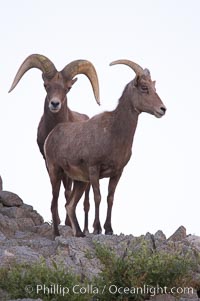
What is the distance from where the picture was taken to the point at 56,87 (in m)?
19.3

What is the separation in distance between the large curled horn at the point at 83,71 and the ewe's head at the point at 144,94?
7.10ft

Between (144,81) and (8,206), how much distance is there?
12.7ft

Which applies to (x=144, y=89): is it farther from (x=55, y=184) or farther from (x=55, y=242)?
(x=55, y=242)

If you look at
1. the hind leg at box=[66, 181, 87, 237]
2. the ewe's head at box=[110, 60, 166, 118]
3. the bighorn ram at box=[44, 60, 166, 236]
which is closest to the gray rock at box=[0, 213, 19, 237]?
the bighorn ram at box=[44, 60, 166, 236]

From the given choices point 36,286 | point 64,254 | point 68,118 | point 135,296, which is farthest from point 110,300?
point 68,118

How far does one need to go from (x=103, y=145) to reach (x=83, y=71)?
3.55 metres

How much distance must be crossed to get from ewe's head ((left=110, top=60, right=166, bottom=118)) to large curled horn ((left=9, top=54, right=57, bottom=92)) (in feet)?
7.18

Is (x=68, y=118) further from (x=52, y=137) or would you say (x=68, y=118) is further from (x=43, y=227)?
(x=43, y=227)

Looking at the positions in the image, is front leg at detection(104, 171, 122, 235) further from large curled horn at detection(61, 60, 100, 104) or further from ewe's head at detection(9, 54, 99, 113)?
large curled horn at detection(61, 60, 100, 104)

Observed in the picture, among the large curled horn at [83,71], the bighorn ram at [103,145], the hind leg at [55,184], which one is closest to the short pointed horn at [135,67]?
the bighorn ram at [103,145]

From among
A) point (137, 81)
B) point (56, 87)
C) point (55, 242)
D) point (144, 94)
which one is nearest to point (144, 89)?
point (144, 94)

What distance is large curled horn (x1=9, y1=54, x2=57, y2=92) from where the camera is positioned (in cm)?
1966

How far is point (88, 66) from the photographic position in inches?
814

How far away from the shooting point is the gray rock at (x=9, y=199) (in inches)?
746
